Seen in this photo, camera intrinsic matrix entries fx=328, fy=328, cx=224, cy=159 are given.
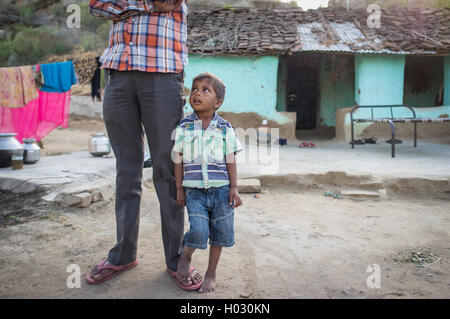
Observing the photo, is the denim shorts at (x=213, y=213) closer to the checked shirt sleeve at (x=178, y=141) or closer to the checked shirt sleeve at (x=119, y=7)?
the checked shirt sleeve at (x=178, y=141)

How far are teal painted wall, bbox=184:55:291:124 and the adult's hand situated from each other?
6.67 m

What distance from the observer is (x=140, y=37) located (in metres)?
1.68

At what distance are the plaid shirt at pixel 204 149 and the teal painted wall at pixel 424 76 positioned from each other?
10.1 metres

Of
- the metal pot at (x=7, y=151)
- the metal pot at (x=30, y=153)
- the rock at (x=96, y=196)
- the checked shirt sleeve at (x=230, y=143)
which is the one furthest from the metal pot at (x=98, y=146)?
the checked shirt sleeve at (x=230, y=143)

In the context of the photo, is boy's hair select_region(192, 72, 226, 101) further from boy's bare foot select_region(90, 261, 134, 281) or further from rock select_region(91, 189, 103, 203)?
rock select_region(91, 189, 103, 203)

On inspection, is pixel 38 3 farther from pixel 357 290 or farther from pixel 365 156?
pixel 357 290

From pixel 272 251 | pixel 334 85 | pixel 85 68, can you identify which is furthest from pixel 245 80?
pixel 272 251

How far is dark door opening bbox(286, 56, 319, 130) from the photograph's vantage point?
1127cm

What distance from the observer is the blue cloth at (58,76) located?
6.16m

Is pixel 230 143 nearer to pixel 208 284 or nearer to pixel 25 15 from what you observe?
pixel 208 284

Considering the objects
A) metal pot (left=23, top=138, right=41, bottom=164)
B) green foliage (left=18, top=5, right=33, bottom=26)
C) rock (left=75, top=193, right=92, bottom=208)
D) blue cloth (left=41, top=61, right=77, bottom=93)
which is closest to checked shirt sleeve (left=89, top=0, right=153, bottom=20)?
rock (left=75, top=193, right=92, bottom=208)

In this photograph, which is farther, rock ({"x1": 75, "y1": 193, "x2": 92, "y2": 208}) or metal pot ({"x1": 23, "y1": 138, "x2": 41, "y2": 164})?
metal pot ({"x1": 23, "y1": 138, "x2": 41, "y2": 164})
